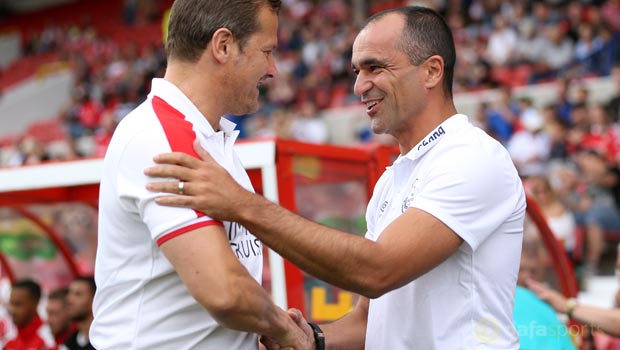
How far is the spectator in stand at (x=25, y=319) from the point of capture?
6156mm

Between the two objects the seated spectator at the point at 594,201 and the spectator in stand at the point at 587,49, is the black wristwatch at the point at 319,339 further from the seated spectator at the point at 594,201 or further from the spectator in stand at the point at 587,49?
the spectator in stand at the point at 587,49

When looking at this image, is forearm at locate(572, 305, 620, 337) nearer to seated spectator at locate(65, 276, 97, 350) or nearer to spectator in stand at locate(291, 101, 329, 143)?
seated spectator at locate(65, 276, 97, 350)

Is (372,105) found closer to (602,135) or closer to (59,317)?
(59,317)

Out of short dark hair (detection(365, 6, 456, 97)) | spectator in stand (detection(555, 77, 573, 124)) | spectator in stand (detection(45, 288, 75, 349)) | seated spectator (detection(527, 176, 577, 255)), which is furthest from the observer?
spectator in stand (detection(555, 77, 573, 124))

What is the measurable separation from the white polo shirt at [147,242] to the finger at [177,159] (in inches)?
1.6

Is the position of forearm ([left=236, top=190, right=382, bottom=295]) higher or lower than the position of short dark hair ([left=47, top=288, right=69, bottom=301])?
higher

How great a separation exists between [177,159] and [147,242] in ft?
0.79

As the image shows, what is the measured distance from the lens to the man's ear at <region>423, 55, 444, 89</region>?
2.66 m

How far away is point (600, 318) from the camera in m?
3.82

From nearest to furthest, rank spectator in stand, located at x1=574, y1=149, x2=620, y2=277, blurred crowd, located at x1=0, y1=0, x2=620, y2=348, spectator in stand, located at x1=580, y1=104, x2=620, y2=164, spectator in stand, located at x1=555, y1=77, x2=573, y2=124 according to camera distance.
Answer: spectator in stand, located at x1=574, y1=149, x2=620, y2=277, blurred crowd, located at x1=0, y1=0, x2=620, y2=348, spectator in stand, located at x1=580, y1=104, x2=620, y2=164, spectator in stand, located at x1=555, y1=77, x2=573, y2=124

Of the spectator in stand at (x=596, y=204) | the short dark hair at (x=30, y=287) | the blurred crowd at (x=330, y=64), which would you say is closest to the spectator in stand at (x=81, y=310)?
the short dark hair at (x=30, y=287)

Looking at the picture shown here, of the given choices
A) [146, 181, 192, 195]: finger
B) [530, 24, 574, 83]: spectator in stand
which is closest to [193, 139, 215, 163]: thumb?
[146, 181, 192, 195]: finger

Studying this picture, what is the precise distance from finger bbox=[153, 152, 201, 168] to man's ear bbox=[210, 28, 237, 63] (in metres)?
0.33

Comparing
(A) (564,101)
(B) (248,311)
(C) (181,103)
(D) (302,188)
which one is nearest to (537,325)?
(D) (302,188)
